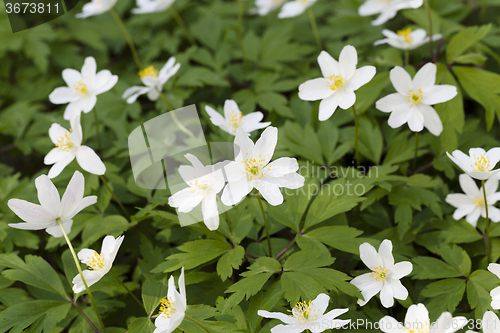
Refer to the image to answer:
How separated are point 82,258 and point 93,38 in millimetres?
2518

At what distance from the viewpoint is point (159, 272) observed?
6.24 feet

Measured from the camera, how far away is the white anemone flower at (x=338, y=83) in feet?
6.37

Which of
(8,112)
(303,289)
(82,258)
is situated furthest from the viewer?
(8,112)

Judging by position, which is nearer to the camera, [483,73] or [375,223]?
[375,223]

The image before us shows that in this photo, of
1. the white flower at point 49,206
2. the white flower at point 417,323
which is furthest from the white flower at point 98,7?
the white flower at point 417,323

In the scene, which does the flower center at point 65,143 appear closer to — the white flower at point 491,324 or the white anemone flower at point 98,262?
the white anemone flower at point 98,262

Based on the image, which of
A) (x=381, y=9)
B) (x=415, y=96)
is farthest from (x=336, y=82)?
(x=381, y=9)

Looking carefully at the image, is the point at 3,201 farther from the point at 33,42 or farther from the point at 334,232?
the point at 334,232

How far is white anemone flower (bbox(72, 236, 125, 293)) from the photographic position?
1671mm

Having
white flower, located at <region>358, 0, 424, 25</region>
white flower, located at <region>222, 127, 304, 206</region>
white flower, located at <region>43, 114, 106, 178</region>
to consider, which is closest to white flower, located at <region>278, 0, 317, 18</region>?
white flower, located at <region>358, 0, 424, 25</region>

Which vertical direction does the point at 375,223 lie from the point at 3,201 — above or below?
below

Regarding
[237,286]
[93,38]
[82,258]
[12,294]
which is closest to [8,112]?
[93,38]

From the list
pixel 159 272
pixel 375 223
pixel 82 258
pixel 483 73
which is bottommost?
pixel 375 223

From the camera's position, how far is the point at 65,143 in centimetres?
213
